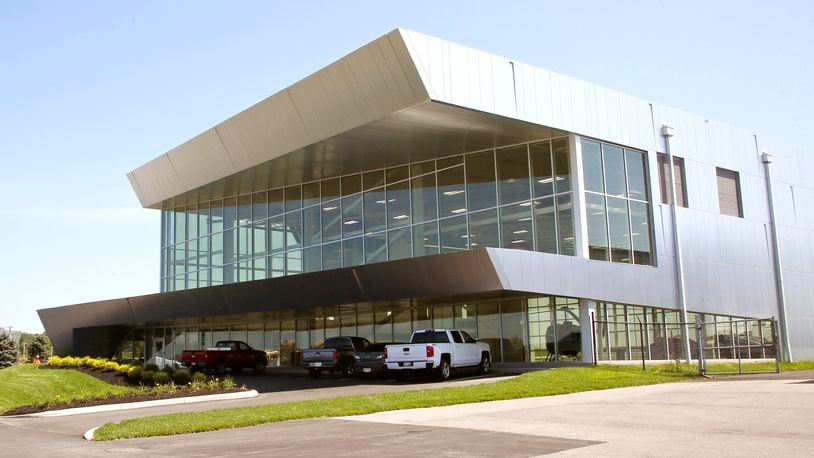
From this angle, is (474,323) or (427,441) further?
(474,323)

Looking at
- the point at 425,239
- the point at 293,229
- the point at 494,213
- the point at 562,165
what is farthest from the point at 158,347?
the point at 562,165

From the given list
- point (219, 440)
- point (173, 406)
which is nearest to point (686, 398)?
point (219, 440)

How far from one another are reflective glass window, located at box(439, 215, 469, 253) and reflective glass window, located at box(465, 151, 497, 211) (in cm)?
79

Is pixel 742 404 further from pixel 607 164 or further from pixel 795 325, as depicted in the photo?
pixel 795 325

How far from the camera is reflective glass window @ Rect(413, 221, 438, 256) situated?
109ft

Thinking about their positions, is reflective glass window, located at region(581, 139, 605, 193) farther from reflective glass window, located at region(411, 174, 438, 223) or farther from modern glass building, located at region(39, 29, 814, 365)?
reflective glass window, located at region(411, 174, 438, 223)

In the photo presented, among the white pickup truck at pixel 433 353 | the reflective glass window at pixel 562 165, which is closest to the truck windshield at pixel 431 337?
the white pickup truck at pixel 433 353

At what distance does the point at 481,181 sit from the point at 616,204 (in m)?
5.36

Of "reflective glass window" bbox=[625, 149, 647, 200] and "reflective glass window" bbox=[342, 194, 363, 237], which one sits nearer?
"reflective glass window" bbox=[625, 149, 647, 200]

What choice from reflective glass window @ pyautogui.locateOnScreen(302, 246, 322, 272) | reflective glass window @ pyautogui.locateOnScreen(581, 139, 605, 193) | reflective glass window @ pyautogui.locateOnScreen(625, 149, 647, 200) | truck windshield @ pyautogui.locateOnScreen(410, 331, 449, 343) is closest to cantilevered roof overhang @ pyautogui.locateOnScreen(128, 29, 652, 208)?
reflective glass window @ pyautogui.locateOnScreen(581, 139, 605, 193)

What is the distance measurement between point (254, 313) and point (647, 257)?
1853 cm

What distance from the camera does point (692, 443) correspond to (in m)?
9.96

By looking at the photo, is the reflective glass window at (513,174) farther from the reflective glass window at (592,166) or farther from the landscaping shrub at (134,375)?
the landscaping shrub at (134,375)

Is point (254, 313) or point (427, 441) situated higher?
point (254, 313)
